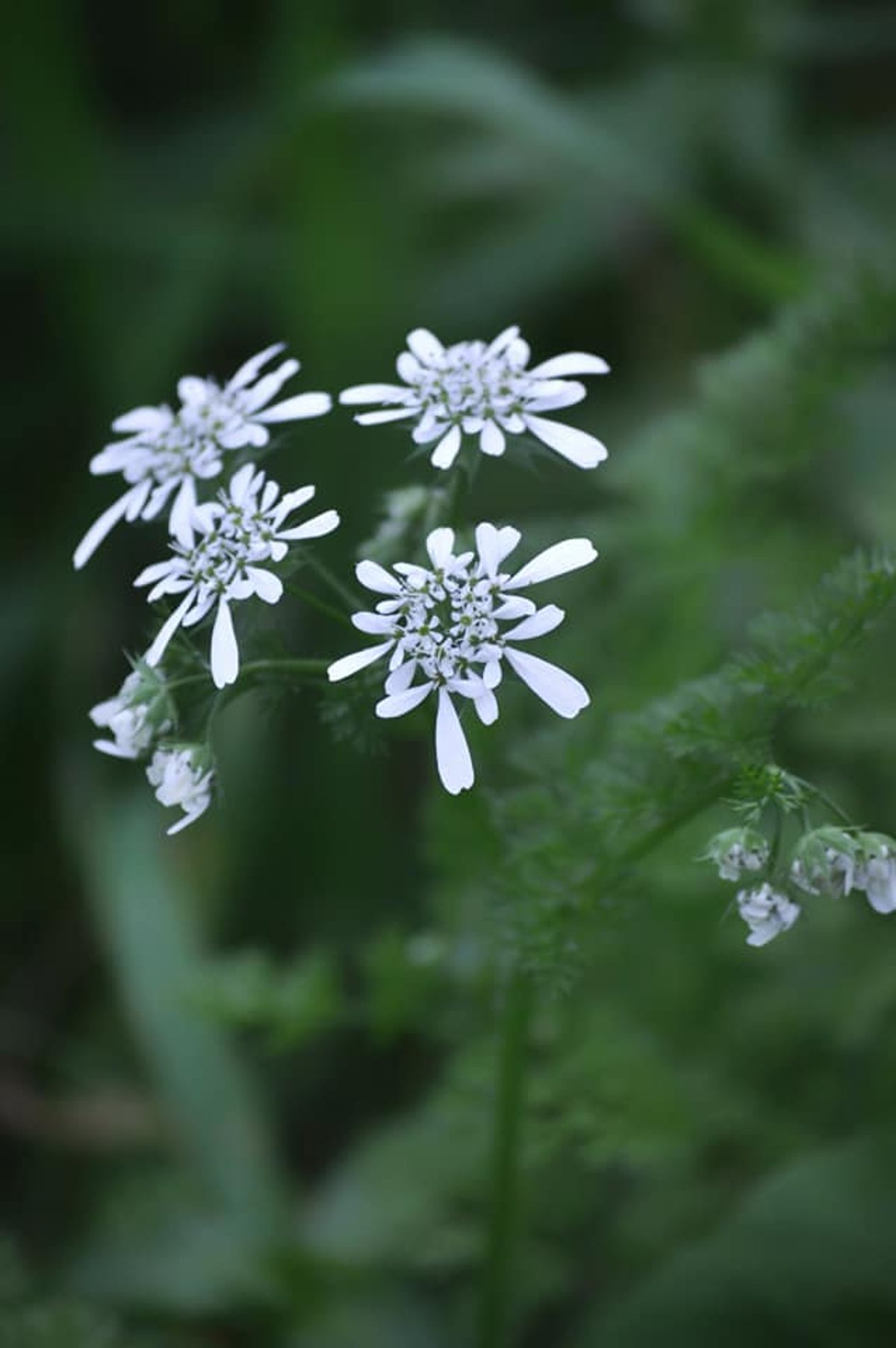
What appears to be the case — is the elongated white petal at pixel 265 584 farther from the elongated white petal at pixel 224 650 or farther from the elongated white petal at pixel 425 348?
the elongated white petal at pixel 425 348

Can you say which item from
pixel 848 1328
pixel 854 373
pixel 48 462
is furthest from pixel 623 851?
pixel 48 462

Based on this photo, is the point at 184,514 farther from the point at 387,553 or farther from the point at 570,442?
the point at 570,442

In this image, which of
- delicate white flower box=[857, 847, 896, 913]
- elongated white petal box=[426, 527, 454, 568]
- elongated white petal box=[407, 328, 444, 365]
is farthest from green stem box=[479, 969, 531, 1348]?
elongated white petal box=[407, 328, 444, 365]

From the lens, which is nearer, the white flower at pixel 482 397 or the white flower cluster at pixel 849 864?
the white flower cluster at pixel 849 864

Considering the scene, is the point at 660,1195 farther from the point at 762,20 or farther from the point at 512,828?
the point at 762,20

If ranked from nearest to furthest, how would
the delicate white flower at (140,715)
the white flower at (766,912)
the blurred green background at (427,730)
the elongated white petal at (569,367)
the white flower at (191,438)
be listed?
the white flower at (766,912) < the delicate white flower at (140,715) < the elongated white petal at (569,367) < the white flower at (191,438) < the blurred green background at (427,730)

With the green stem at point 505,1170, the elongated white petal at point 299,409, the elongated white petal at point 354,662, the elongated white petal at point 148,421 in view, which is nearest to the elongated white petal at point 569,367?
the elongated white petal at point 299,409

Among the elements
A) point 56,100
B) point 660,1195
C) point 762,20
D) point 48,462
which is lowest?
point 660,1195

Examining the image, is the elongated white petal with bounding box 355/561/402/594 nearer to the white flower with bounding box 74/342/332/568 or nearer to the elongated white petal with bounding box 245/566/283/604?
the elongated white petal with bounding box 245/566/283/604
